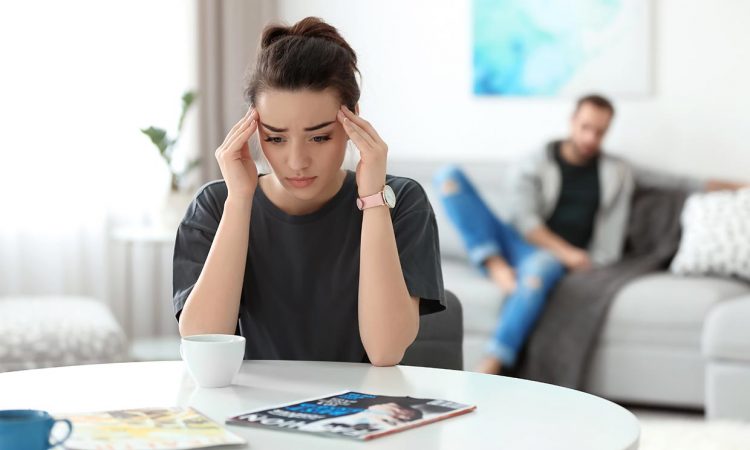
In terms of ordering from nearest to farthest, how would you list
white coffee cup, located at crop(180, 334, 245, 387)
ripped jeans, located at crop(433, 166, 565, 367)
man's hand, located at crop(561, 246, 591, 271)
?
white coffee cup, located at crop(180, 334, 245, 387)
ripped jeans, located at crop(433, 166, 565, 367)
man's hand, located at crop(561, 246, 591, 271)

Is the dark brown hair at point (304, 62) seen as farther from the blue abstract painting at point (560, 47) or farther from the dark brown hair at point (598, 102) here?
the blue abstract painting at point (560, 47)

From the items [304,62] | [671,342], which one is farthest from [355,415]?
[671,342]

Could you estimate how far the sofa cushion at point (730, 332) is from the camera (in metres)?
3.47

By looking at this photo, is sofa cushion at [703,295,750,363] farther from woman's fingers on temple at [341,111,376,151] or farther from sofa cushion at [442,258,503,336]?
woman's fingers on temple at [341,111,376,151]

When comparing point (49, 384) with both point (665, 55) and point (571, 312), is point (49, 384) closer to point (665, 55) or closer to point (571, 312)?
point (571, 312)

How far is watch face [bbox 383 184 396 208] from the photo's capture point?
65.5 inches

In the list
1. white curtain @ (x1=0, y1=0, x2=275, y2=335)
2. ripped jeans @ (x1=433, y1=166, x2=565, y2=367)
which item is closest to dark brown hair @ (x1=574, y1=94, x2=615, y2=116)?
ripped jeans @ (x1=433, y1=166, x2=565, y2=367)

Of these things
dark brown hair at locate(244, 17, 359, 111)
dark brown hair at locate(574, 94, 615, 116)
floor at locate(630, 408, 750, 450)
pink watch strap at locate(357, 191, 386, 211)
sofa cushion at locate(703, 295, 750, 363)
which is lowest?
floor at locate(630, 408, 750, 450)

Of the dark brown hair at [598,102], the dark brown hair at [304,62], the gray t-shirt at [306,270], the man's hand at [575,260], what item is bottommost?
the man's hand at [575,260]

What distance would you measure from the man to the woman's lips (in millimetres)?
2451

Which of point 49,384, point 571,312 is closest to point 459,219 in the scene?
point 571,312

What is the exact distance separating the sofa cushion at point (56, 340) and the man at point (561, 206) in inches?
56.3

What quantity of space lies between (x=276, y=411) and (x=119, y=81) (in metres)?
3.79

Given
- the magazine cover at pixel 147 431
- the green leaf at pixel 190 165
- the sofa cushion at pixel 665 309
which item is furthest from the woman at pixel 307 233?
the green leaf at pixel 190 165
